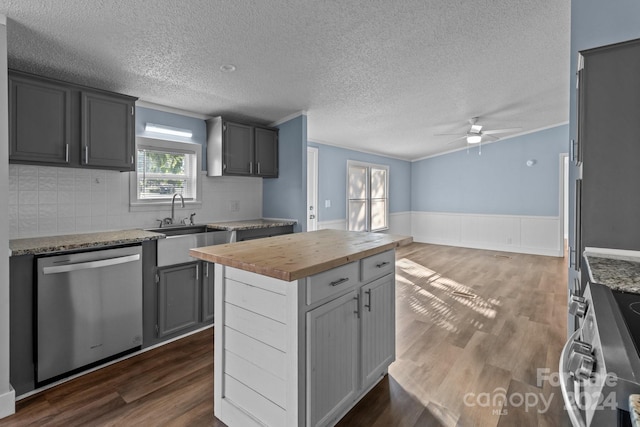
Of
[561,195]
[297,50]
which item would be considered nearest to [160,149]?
[297,50]

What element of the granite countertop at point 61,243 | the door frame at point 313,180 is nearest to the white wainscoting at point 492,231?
the door frame at point 313,180

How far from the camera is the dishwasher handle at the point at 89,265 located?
211cm

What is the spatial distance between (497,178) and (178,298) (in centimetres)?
727

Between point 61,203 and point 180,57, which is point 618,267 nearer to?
point 180,57

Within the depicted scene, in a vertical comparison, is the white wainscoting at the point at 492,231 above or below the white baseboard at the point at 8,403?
above

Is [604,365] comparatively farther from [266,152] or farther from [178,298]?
[266,152]

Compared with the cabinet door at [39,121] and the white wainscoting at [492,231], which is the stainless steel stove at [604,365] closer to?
the cabinet door at [39,121]

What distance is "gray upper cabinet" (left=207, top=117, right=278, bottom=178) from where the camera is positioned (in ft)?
12.0

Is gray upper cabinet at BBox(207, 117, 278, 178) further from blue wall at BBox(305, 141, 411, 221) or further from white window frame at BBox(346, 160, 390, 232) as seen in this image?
white window frame at BBox(346, 160, 390, 232)

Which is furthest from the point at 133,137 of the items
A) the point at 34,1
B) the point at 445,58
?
the point at 445,58

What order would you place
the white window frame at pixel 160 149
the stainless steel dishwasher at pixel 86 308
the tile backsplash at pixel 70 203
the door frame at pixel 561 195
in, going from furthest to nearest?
the door frame at pixel 561 195 → the white window frame at pixel 160 149 → the tile backsplash at pixel 70 203 → the stainless steel dishwasher at pixel 86 308

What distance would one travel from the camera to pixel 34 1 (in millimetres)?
1702

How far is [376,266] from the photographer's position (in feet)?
6.60

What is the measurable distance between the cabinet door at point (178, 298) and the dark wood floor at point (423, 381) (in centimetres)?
16
